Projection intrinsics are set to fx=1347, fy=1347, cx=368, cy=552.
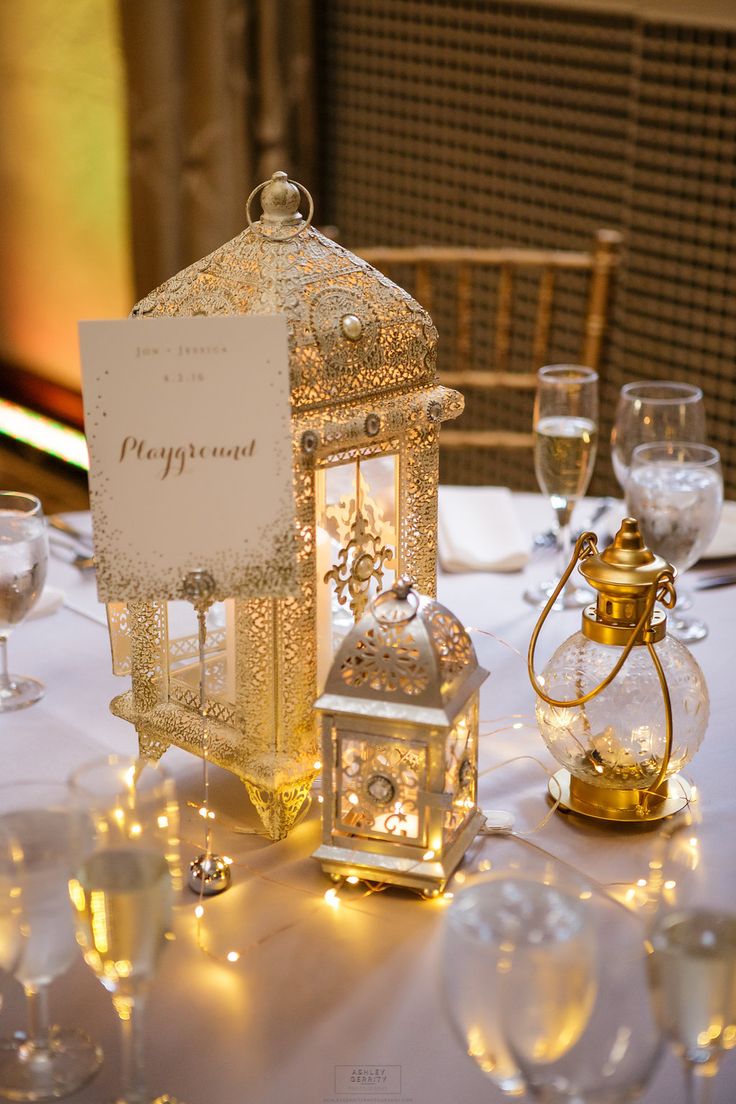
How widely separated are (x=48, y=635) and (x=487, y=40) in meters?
2.33

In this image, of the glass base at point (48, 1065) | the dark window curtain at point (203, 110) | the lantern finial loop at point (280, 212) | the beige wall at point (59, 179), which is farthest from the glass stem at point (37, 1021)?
the beige wall at point (59, 179)

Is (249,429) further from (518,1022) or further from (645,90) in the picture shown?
(645,90)

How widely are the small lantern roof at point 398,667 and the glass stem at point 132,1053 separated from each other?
27cm

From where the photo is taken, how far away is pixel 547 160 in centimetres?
319

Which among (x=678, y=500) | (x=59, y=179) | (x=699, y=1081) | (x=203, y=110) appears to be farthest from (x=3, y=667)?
(x=59, y=179)

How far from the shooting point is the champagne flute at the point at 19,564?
1229 mm

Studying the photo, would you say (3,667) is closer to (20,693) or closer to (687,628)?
(20,693)

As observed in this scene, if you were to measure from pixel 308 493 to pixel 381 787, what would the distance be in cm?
23

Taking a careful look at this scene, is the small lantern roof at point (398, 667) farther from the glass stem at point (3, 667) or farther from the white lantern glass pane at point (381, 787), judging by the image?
the glass stem at point (3, 667)

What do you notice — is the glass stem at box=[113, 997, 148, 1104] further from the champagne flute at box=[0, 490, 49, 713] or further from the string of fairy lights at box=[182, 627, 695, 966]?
A: the champagne flute at box=[0, 490, 49, 713]

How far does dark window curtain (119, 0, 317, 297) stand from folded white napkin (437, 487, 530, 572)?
1874 millimetres

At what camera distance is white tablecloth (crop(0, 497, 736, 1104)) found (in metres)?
0.81

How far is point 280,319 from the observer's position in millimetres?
947

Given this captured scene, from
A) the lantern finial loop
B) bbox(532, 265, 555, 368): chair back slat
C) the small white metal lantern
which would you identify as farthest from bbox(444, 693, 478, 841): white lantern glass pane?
bbox(532, 265, 555, 368): chair back slat
